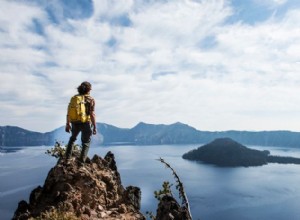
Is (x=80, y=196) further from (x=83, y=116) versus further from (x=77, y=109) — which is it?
(x=77, y=109)

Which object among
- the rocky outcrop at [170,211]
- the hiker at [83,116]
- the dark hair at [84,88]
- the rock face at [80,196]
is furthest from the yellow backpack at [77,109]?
the rocky outcrop at [170,211]

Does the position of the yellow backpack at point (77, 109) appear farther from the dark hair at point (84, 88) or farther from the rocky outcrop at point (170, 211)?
the rocky outcrop at point (170, 211)

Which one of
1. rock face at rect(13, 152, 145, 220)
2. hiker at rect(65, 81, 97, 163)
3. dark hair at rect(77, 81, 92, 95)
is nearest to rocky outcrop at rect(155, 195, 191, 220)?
rock face at rect(13, 152, 145, 220)

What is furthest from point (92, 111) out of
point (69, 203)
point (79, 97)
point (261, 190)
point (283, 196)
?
point (261, 190)

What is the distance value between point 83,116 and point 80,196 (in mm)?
3684

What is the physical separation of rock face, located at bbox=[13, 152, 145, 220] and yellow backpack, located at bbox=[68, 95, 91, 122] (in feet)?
7.08

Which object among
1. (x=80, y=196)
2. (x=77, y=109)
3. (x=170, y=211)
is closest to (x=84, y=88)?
(x=77, y=109)

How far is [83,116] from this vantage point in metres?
16.5

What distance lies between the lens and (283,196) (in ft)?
572

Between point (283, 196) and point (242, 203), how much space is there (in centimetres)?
2906

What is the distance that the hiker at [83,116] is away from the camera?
643 inches

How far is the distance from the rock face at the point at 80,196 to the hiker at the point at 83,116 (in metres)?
1.17

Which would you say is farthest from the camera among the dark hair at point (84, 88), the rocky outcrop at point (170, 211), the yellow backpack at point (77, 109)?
the dark hair at point (84, 88)

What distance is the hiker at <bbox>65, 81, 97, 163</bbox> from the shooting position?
1633cm
